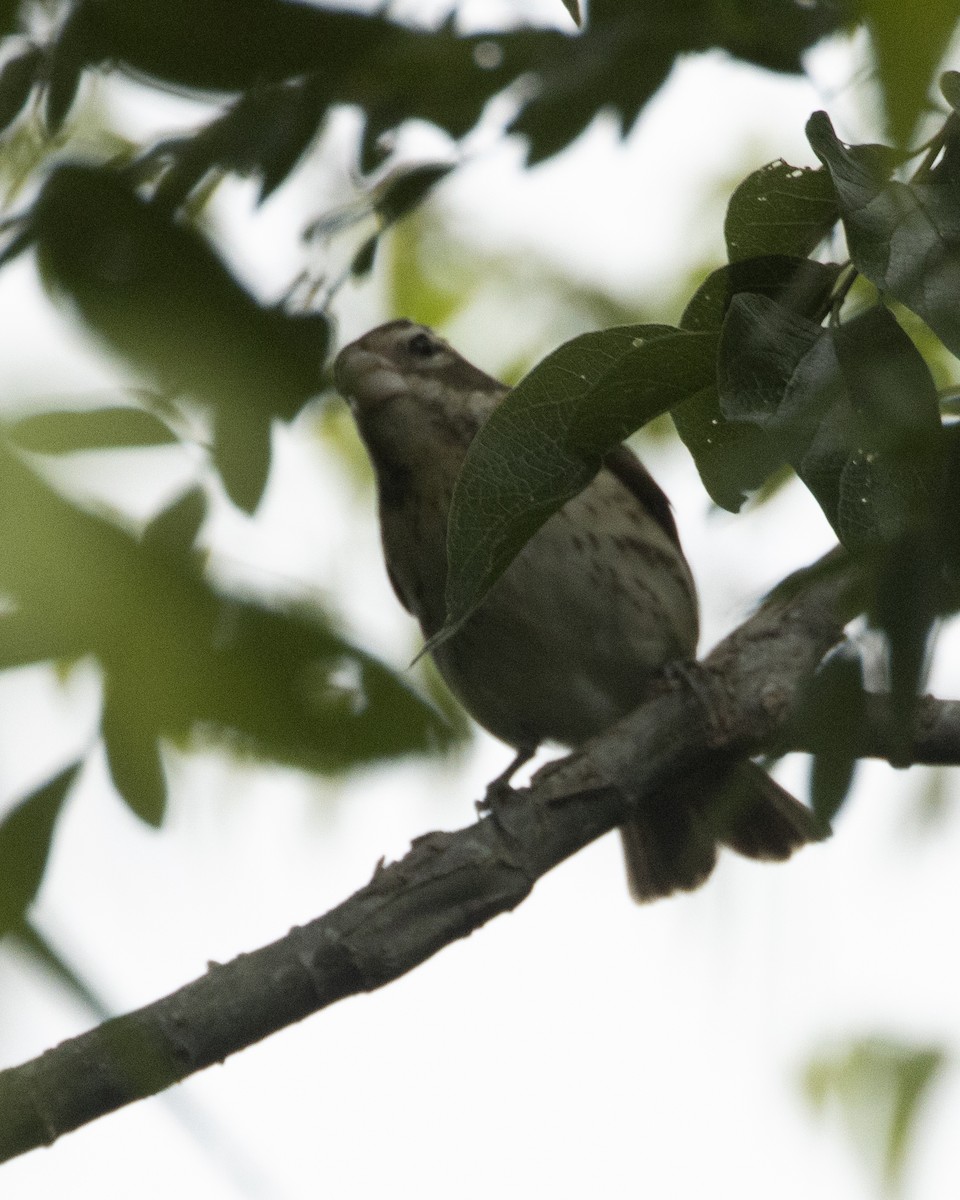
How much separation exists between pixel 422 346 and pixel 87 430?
3.76 metres

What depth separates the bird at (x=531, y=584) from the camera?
4.40m

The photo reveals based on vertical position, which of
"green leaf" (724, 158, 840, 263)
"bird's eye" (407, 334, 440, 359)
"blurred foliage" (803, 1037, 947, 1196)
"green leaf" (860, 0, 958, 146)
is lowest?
"blurred foliage" (803, 1037, 947, 1196)

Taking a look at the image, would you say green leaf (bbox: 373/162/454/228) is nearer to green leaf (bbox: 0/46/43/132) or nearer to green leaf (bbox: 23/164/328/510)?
green leaf (bbox: 0/46/43/132)

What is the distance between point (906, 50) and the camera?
2.06 ft

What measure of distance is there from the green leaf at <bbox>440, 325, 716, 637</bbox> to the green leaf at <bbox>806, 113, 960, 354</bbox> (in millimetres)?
160

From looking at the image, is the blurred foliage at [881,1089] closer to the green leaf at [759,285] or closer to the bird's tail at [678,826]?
the green leaf at [759,285]

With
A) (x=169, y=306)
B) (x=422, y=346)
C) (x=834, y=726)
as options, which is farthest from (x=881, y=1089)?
(x=422, y=346)

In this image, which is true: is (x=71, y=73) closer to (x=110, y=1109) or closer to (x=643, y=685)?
(x=110, y=1109)

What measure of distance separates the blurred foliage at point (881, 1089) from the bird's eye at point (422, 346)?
2.83 m

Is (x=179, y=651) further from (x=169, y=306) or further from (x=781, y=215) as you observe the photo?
(x=781, y=215)

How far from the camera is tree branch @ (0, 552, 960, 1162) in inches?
76.9

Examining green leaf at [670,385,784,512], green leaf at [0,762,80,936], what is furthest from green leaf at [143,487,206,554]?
green leaf at [670,385,784,512]

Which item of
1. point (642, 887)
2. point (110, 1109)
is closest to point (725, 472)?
point (110, 1109)

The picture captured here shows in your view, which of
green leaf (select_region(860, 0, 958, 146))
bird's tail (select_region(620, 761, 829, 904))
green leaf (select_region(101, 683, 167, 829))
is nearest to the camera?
green leaf (select_region(860, 0, 958, 146))
